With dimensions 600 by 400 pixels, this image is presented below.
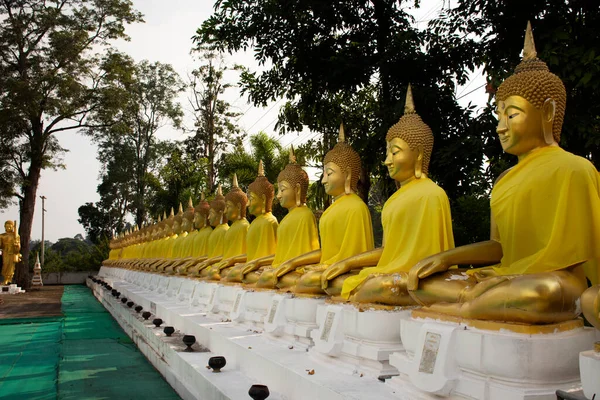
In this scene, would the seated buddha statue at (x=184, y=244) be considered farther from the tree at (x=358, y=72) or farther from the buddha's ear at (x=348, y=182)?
the buddha's ear at (x=348, y=182)

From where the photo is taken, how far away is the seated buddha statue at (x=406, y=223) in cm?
456

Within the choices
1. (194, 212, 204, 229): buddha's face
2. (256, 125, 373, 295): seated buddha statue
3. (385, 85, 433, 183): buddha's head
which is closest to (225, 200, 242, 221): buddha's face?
(194, 212, 204, 229): buddha's face

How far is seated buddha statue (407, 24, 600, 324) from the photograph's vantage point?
10.7ft

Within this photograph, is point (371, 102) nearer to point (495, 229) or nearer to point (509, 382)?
point (495, 229)

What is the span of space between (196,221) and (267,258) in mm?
5264

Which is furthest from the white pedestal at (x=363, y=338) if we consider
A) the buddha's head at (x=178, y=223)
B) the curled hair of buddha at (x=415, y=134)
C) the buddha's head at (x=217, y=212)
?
the buddha's head at (x=178, y=223)

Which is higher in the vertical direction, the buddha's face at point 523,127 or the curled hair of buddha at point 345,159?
the curled hair of buddha at point 345,159

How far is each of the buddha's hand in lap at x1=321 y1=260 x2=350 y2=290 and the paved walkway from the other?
2.19 meters

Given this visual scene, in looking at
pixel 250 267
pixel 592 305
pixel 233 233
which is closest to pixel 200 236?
pixel 233 233

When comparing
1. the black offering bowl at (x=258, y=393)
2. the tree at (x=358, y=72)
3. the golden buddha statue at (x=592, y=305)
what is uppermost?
the tree at (x=358, y=72)

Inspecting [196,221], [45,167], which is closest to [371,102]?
[196,221]

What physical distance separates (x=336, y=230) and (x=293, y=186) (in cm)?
158

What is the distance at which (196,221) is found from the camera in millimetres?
12797

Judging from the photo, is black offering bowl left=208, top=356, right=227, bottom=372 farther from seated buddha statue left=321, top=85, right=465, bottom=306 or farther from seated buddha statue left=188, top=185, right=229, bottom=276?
seated buddha statue left=188, top=185, right=229, bottom=276
